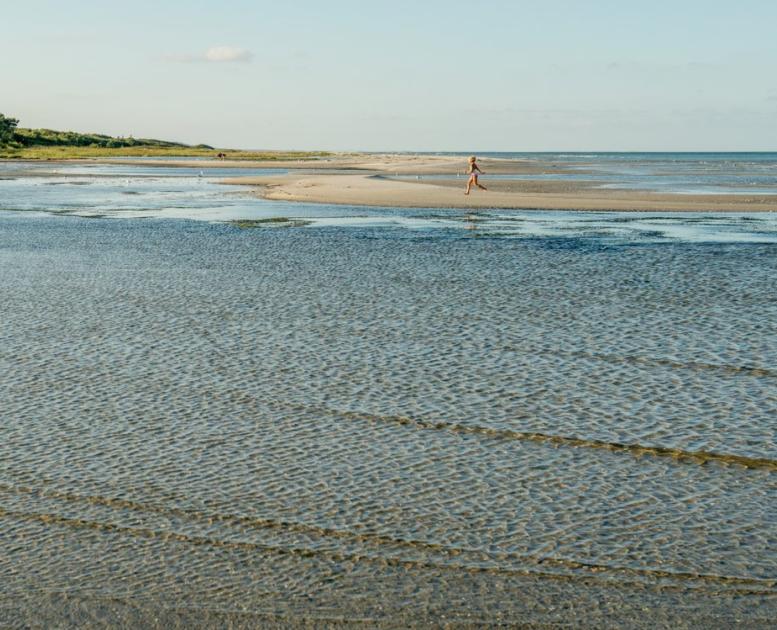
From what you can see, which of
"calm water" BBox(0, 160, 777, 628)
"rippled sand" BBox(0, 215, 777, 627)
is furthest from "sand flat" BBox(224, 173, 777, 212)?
"rippled sand" BBox(0, 215, 777, 627)

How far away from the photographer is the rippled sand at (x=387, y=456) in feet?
19.4

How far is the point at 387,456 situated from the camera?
8.44 metres

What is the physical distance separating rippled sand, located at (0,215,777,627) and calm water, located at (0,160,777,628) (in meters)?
0.03

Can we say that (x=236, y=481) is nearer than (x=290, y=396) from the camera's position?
Yes

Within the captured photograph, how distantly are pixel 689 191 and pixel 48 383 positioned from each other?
48189 millimetres

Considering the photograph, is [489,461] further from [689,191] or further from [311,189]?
[689,191]

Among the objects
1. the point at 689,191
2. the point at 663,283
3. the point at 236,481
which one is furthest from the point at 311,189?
the point at 236,481

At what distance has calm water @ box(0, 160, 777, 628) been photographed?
19.4 feet

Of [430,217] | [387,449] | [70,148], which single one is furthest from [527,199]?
[70,148]

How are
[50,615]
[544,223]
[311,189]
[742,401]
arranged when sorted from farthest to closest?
[311,189], [544,223], [742,401], [50,615]

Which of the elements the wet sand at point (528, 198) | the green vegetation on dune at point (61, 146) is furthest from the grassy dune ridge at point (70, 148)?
the wet sand at point (528, 198)

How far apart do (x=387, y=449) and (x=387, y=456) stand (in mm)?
183

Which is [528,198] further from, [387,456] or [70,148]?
[70,148]

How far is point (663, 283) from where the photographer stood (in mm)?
18453
